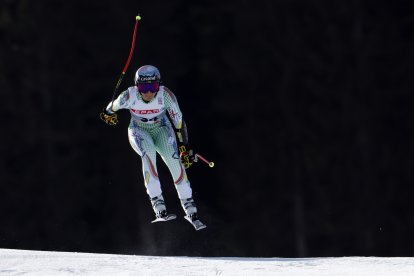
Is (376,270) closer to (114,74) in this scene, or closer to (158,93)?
(158,93)

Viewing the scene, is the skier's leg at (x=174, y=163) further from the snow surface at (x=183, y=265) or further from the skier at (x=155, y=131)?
the snow surface at (x=183, y=265)

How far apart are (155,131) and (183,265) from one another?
2070 millimetres

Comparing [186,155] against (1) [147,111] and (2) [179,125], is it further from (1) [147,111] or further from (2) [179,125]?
(1) [147,111]

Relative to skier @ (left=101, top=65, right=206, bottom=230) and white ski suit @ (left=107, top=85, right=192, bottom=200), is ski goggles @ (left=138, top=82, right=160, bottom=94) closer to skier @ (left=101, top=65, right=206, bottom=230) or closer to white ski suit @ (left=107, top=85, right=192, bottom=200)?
skier @ (left=101, top=65, right=206, bottom=230)

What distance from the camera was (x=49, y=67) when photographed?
114 ft

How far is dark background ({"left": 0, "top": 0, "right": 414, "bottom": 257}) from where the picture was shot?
3475 centimetres

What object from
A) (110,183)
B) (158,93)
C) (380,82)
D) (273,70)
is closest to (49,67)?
(110,183)

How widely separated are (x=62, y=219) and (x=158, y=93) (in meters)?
19.5

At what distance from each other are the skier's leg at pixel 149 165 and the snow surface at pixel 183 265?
0.72 meters

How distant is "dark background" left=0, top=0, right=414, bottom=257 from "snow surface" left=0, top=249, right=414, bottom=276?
59.3ft

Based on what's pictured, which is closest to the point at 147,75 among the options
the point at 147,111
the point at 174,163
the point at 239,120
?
the point at 147,111

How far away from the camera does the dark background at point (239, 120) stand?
1368 inches

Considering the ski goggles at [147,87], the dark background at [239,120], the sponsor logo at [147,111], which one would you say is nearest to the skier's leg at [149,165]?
the sponsor logo at [147,111]

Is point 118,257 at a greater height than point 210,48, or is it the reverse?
point 210,48
